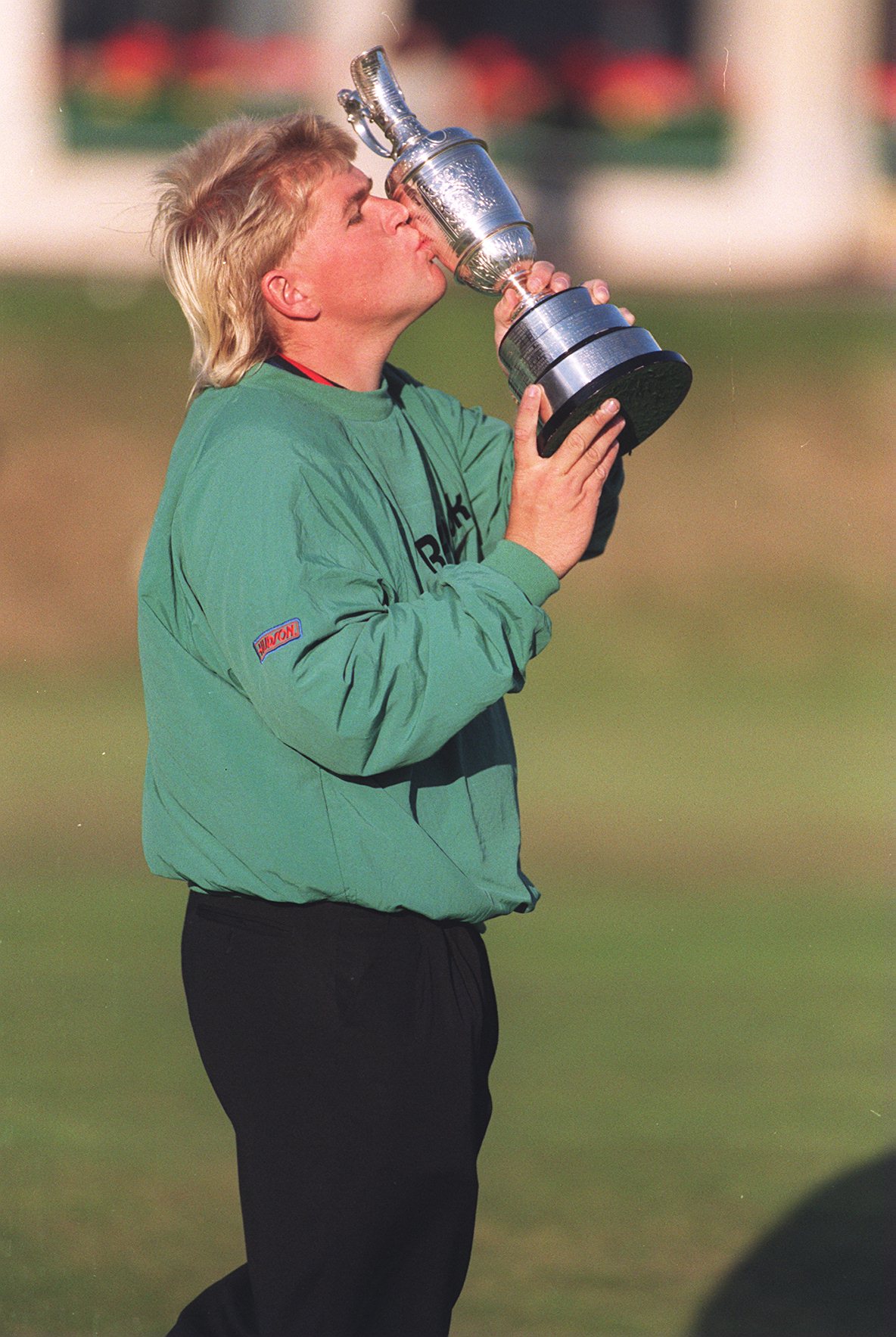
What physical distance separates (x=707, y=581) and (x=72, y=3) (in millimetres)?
8515

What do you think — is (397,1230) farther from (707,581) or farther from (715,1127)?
(707,581)

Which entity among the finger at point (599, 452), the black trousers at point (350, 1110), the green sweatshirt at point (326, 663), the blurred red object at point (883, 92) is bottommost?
the black trousers at point (350, 1110)

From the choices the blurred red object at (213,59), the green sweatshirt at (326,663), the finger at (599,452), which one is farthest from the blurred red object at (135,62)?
the finger at (599,452)

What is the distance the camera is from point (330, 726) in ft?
6.72

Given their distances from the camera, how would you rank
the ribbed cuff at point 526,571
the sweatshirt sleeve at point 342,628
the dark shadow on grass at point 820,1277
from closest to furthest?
1. the sweatshirt sleeve at point 342,628
2. the ribbed cuff at point 526,571
3. the dark shadow on grass at point 820,1277

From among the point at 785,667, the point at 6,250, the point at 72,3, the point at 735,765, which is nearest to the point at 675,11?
the point at 72,3

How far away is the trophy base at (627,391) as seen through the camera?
224 centimetres

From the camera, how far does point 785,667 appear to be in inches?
375

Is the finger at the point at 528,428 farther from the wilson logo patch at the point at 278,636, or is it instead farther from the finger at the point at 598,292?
the wilson logo patch at the point at 278,636

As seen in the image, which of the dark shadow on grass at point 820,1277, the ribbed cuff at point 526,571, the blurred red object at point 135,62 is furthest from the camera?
the blurred red object at point 135,62

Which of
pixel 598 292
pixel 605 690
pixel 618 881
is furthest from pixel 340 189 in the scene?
pixel 605 690

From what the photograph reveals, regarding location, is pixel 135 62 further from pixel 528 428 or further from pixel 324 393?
pixel 528 428

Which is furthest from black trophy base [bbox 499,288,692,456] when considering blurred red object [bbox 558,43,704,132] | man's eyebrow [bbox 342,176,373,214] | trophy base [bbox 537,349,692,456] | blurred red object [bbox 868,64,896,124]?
blurred red object [bbox 868,64,896,124]

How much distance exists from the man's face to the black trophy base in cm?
16
